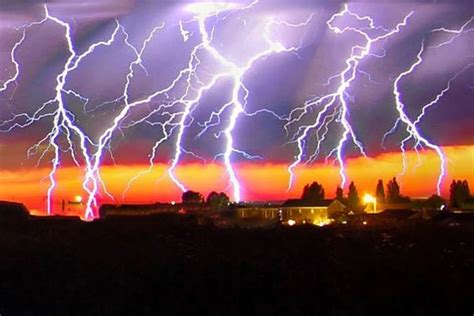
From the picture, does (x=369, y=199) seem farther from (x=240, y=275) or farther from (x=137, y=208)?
(x=240, y=275)

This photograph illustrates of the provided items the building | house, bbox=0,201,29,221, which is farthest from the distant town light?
house, bbox=0,201,29,221

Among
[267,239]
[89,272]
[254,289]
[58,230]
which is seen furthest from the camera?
[58,230]

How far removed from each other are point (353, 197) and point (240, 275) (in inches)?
1632

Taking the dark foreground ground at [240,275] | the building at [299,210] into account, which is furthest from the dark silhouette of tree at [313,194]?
the dark foreground ground at [240,275]

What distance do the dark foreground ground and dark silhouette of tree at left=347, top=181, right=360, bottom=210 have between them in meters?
33.1

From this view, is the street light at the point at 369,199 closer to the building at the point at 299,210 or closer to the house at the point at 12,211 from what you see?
the building at the point at 299,210

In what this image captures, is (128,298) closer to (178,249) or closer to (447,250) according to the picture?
(178,249)

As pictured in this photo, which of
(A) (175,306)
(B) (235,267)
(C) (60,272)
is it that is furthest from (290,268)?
(C) (60,272)

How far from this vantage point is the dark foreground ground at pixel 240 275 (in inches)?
397

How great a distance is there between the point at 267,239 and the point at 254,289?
19.6 ft

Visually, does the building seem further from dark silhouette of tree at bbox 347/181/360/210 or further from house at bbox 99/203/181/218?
house at bbox 99/203/181/218

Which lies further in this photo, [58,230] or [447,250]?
[58,230]

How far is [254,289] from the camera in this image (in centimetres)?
1098

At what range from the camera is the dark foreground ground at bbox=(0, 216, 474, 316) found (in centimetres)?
1008
